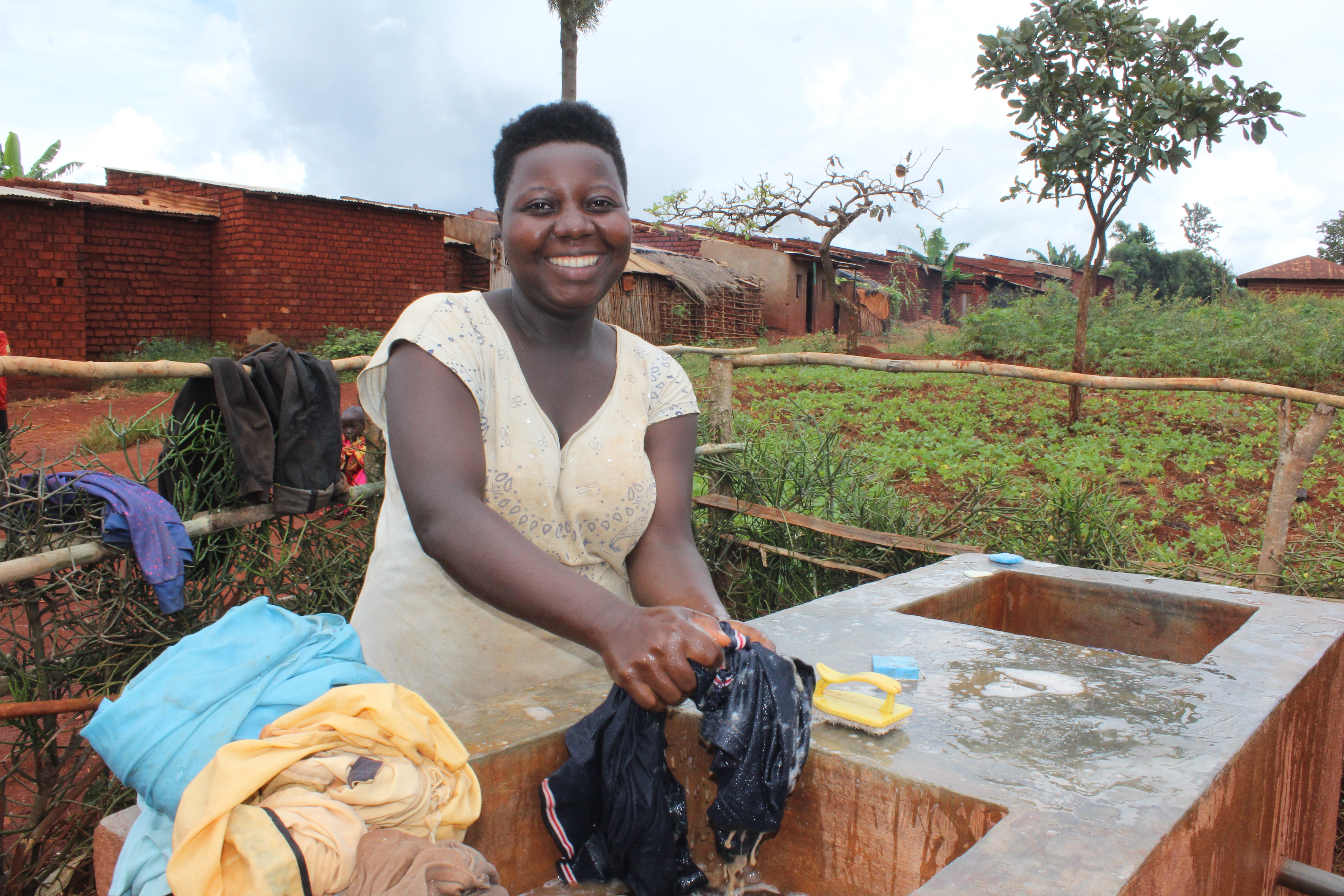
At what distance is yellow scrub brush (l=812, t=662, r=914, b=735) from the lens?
1.64 metres

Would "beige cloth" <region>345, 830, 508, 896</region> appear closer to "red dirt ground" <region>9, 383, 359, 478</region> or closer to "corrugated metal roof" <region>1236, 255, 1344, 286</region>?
"red dirt ground" <region>9, 383, 359, 478</region>

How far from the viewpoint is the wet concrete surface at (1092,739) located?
128cm

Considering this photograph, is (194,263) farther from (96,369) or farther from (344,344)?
(96,369)

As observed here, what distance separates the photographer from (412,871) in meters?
1.00

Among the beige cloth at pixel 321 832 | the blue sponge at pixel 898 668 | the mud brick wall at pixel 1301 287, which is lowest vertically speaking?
the blue sponge at pixel 898 668

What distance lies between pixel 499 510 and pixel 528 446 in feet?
0.41

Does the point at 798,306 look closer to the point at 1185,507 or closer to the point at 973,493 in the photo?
the point at 1185,507

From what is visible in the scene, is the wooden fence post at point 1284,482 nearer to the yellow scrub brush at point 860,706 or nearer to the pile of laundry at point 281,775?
the yellow scrub brush at point 860,706

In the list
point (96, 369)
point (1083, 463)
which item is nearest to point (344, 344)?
point (1083, 463)

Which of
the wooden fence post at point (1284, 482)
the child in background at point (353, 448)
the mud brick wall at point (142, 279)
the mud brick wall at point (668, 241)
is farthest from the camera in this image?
the mud brick wall at point (668, 241)

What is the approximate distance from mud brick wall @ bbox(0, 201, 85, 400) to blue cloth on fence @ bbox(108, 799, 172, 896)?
10.3m

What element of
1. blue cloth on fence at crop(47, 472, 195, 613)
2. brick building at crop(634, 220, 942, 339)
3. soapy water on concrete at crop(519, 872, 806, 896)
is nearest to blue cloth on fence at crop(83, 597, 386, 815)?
soapy water on concrete at crop(519, 872, 806, 896)

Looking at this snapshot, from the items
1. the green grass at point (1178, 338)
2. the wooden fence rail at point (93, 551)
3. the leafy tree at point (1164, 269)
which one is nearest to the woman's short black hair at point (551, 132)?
the wooden fence rail at point (93, 551)

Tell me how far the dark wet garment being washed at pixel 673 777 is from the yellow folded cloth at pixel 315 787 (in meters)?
0.32
